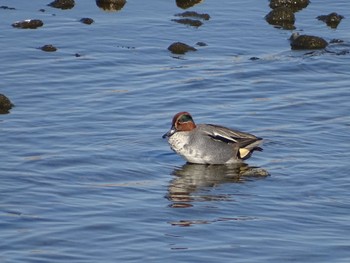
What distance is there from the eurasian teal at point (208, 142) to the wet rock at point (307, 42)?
6070 mm

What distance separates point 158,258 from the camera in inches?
515

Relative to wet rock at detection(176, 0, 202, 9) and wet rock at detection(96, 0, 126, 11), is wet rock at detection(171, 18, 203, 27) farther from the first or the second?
wet rock at detection(96, 0, 126, 11)

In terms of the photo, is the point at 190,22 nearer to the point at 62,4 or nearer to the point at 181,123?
the point at 62,4

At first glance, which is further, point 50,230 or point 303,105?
point 303,105

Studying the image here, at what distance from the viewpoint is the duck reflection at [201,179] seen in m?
15.7

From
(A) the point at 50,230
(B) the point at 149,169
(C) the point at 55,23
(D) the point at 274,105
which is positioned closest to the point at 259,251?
(A) the point at 50,230

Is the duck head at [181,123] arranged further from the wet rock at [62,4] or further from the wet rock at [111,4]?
the wet rock at [62,4]

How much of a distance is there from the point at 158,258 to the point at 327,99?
7878mm

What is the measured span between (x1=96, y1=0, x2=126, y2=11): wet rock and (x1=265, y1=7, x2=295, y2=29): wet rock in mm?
3267

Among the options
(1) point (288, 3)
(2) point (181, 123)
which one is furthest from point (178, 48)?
(2) point (181, 123)

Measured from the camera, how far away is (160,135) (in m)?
18.4

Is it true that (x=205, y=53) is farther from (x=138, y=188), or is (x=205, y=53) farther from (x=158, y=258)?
(x=158, y=258)

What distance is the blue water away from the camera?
13703 millimetres

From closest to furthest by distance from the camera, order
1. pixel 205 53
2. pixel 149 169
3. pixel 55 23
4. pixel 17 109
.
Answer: pixel 149 169 → pixel 17 109 → pixel 205 53 → pixel 55 23
